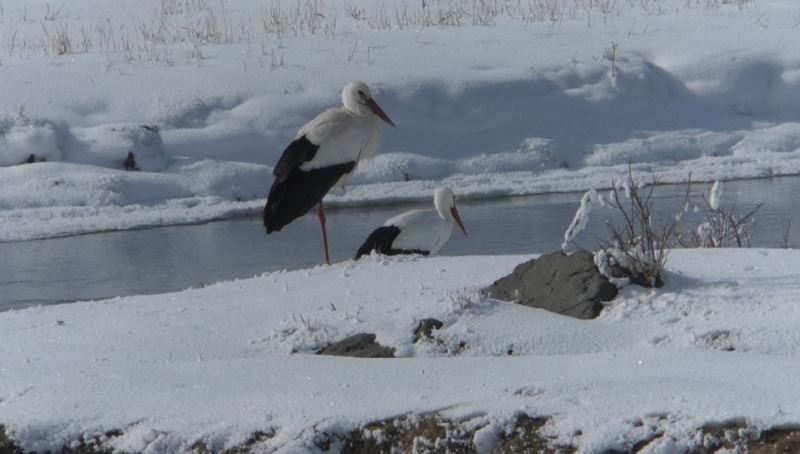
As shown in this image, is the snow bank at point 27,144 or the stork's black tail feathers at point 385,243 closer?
the stork's black tail feathers at point 385,243

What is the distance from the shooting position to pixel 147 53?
15797 mm

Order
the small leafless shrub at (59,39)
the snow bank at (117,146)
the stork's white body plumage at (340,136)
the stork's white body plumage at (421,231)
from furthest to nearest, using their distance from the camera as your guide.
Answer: the small leafless shrub at (59,39)
the snow bank at (117,146)
the stork's white body plumage at (421,231)
the stork's white body plumage at (340,136)

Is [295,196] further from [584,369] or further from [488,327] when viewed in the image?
[584,369]

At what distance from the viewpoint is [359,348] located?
5113 mm

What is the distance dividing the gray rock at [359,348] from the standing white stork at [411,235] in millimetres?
3213

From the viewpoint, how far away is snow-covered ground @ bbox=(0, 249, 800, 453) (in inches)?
167

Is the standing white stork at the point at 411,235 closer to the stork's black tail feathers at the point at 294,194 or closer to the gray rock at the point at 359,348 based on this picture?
the stork's black tail feathers at the point at 294,194

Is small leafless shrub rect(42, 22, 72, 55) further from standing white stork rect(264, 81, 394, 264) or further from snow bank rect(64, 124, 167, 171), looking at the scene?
standing white stork rect(264, 81, 394, 264)

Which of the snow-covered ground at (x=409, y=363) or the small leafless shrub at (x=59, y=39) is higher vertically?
the small leafless shrub at (x=59, y=39)

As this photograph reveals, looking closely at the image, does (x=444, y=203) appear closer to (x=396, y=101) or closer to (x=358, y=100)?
(x=358, y=100)

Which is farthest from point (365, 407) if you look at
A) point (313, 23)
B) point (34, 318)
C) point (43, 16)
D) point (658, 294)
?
point (43, 16)

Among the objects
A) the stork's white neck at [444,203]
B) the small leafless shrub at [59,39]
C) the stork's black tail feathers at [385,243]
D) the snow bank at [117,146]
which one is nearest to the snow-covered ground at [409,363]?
the stork's black tail feathers at [385,243]

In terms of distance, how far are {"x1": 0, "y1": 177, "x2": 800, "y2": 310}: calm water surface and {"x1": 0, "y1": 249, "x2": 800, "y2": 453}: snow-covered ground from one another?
2832mm

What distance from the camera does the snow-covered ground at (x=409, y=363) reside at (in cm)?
423
